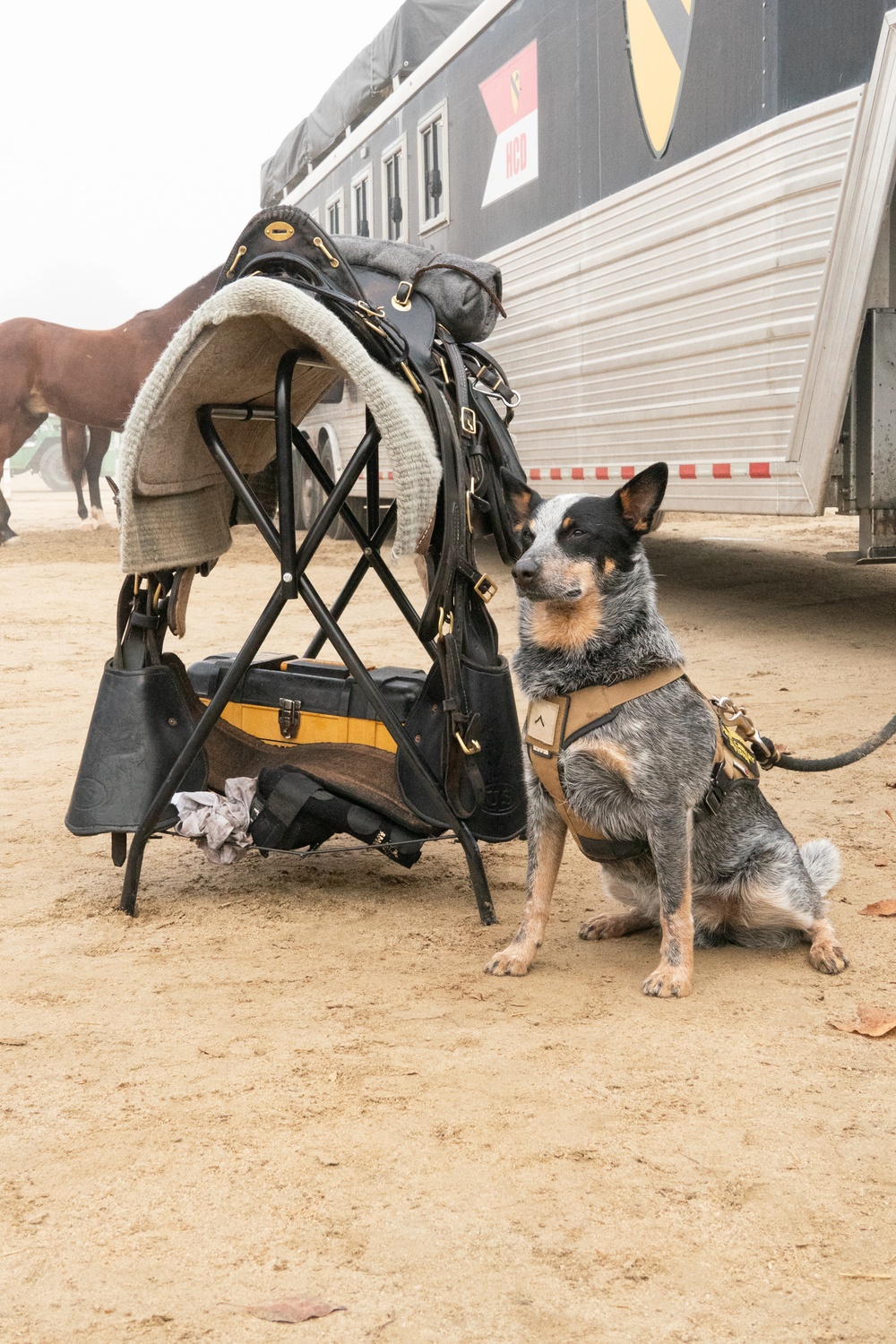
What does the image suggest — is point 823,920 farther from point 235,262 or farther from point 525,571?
point 235,262

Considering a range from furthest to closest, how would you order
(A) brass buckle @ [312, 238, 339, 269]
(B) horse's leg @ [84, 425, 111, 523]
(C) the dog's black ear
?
(B) horse's leg @ [84, 425, 111, 523] → (A) brass buckle @ [312, 238, 339, 269] → (C) the dog's black ear

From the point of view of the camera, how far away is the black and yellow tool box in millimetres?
3986

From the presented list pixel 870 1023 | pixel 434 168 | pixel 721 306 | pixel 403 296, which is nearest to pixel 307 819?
pixel 403 296

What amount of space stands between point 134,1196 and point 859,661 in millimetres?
5649

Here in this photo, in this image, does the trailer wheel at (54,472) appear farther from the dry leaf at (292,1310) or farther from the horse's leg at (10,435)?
the dry leaf at (292,1310)

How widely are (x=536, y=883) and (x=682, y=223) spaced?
536cm

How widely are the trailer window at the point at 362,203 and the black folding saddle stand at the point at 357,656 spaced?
9.27 meters

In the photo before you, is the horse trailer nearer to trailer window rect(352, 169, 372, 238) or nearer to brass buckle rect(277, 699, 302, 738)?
trailer window rect(352, 169, 372, 238)

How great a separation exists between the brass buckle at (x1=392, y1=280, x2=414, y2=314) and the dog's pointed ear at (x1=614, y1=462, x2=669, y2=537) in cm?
111

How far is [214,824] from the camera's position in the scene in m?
Result: 3.73

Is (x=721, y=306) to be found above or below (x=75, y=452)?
above

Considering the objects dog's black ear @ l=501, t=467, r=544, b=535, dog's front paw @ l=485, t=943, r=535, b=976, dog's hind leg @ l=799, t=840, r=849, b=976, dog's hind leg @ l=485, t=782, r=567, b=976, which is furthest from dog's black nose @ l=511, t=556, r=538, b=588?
dog's hind leg @ l=799, t=840, r=849, b=976

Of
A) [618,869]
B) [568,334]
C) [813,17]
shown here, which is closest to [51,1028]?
[618,869]

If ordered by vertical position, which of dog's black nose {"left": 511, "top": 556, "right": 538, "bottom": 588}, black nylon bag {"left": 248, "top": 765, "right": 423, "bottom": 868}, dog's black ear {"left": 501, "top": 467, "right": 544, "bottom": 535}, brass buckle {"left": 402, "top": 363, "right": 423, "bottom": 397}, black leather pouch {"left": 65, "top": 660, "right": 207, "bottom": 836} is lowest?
black nylon bag {"left": 248, "top": 765, "right": 423, "bottom": 868}
